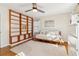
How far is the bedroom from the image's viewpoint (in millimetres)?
986

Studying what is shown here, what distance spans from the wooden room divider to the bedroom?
2 cm

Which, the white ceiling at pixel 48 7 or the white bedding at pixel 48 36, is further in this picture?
the white bedding at pixel 48 36

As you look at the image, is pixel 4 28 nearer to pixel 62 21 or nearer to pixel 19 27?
pixel 19 27

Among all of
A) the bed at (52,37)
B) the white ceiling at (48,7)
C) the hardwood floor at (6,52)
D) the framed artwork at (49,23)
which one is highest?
the white ceiling at (48,7)

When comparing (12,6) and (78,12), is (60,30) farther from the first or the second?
(12,6)

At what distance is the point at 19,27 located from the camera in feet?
3.55

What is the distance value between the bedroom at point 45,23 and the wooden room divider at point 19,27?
0.06 feet

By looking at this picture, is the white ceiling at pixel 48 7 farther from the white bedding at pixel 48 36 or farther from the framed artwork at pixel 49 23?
the white bedding at pixel 48 36

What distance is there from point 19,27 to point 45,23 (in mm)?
347

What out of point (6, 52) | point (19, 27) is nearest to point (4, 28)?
point (19, 27)

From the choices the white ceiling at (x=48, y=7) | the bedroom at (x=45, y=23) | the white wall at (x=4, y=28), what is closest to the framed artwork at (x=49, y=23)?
the bedroom at (x=45, y=23)

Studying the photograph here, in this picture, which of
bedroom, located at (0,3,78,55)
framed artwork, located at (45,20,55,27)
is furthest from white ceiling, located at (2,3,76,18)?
framed artwork, located at (45,20,55,27)

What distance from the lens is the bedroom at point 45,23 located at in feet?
3.23

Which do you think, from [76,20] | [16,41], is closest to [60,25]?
[76,20]
